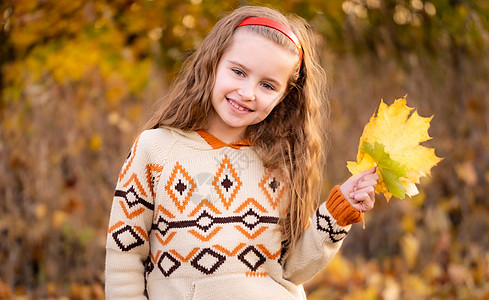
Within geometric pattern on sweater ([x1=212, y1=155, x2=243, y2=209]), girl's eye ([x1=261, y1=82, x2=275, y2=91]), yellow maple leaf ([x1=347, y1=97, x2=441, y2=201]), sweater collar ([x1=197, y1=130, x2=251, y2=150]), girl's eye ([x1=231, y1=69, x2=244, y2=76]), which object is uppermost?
girl's eye ([x1=231, y1=69, x2=244, y2=76])

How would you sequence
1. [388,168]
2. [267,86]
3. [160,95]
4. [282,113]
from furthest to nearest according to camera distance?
[160,95]
[282,113]
[267,86]
[388,168]

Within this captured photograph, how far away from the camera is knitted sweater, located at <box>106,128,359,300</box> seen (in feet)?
6.38

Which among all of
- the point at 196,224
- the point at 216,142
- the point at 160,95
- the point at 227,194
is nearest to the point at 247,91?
the point at 216,142

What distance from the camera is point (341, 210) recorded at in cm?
200

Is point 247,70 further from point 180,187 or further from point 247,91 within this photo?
point 180,187

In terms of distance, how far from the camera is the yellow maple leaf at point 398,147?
186cm

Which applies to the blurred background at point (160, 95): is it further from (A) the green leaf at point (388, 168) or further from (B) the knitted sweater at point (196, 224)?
(A) the green leaf at point (388, 168)

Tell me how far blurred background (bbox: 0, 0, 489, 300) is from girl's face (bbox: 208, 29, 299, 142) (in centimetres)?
97

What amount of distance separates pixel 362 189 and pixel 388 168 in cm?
13

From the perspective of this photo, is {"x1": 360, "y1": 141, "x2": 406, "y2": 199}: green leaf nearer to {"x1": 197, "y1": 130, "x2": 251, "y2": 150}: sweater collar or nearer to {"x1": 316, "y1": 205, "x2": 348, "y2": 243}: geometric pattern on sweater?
{"x1": 316, "y1": 205, "x2": 348, "y2": 243}: geometric pattern on sweater

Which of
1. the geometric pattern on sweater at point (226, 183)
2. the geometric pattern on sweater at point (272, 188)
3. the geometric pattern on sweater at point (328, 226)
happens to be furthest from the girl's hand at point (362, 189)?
the geometric pattern on sweater at point (226, 183)

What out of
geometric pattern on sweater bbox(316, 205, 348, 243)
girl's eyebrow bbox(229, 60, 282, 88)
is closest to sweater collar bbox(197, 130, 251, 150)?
girl's eyebrow bbox(229, 60, 282, 88)

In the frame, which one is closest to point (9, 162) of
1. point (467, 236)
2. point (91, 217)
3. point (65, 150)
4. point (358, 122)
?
point (65, 150)

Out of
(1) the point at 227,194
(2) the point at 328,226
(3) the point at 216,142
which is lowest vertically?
(2) the point at 328,226
